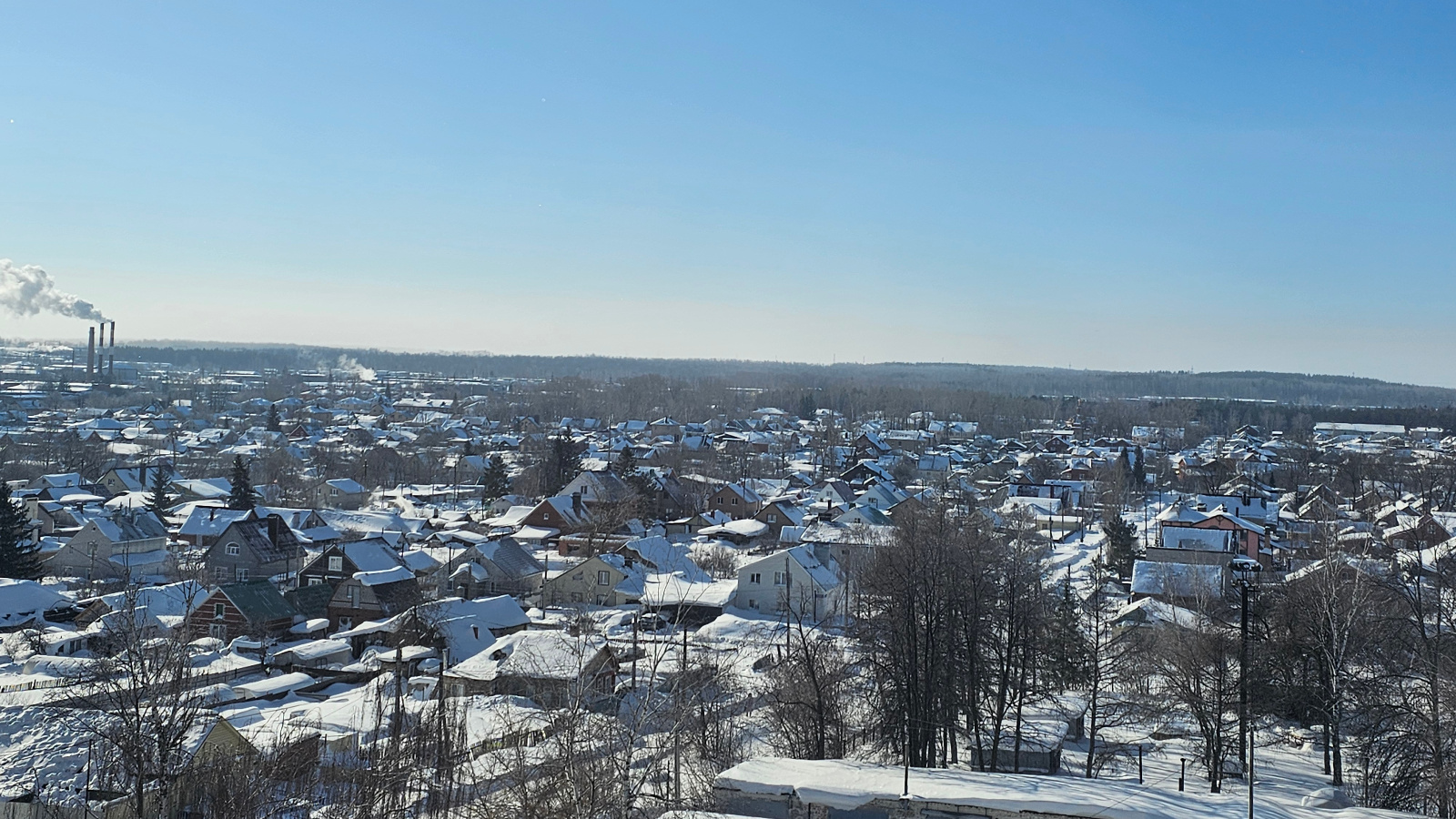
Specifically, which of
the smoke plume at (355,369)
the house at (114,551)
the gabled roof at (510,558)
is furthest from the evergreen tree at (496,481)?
the smoke plume at (355,369)

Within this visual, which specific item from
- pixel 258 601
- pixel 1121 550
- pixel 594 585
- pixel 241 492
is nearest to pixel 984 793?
pixel 258 601

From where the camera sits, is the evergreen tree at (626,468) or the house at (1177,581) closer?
the house at (1177,581)

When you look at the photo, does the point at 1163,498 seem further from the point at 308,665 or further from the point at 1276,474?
the point at 308,665

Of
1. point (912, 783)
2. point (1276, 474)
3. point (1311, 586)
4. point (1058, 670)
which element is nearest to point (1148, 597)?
point (1058, 670)

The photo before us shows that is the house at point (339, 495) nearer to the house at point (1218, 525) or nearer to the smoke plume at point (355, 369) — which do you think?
the house at point (1218, 525)

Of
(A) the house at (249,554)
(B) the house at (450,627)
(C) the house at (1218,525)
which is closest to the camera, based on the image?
(B) the house at (450,627)

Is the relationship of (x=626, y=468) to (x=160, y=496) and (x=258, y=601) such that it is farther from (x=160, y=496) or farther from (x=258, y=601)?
(x=258, y=601)

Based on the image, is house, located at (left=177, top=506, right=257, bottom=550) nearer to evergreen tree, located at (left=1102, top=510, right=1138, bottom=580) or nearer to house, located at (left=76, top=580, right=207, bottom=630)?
house, located at (left=76, top=580, right=207, bottom=630)
